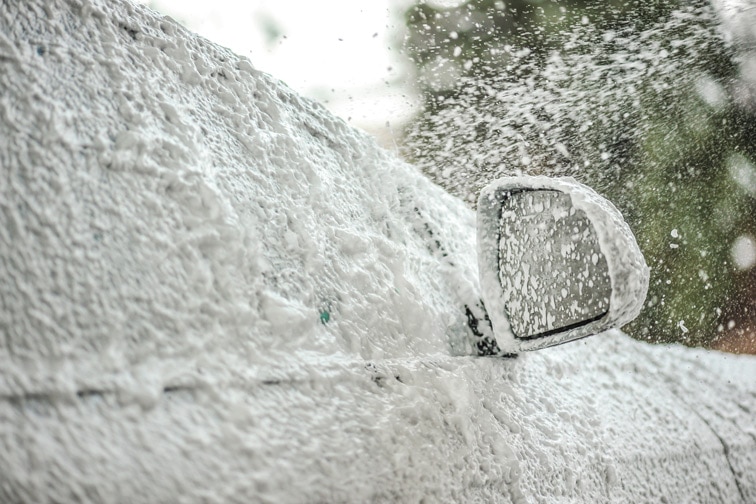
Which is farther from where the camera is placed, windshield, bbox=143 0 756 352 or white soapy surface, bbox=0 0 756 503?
windshield, bbox=143 0 756 352

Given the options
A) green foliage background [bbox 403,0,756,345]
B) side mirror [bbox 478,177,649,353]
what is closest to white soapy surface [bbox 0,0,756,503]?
side mirror [bbox 478,177,649,353]

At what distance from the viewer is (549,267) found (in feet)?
4.47

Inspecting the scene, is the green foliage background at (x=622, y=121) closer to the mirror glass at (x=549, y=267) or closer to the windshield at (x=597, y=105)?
the windshield at (x=597, y=105)

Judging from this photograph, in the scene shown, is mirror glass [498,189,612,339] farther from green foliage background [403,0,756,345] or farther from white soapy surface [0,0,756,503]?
green foliage background [403,0,756,345]

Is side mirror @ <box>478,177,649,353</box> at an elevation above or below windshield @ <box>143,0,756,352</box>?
below

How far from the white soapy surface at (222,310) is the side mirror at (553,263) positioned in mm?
108

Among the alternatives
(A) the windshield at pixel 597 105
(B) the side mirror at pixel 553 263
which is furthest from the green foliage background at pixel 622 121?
(B) the side mirror at pixel 553 263

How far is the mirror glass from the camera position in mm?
1261

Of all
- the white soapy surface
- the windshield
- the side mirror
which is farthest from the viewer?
the windshield

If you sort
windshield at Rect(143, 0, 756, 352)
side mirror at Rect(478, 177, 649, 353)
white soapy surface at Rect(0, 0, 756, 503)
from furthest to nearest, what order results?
1. windshield at Rect(143, 0, 756, 352)
2. side mirror at Rect(478, 177, 649, 353)
3. white soapy surface at Rect(0, 0, 756, 503)

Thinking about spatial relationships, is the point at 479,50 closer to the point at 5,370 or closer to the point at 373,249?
the point at 373,249

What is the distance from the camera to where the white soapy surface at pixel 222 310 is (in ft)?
2.14

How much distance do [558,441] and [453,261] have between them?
1.83ft

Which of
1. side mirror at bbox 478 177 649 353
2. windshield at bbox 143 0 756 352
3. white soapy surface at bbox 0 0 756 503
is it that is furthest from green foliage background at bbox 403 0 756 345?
white soapy surface at bbox 0 0 756 503
